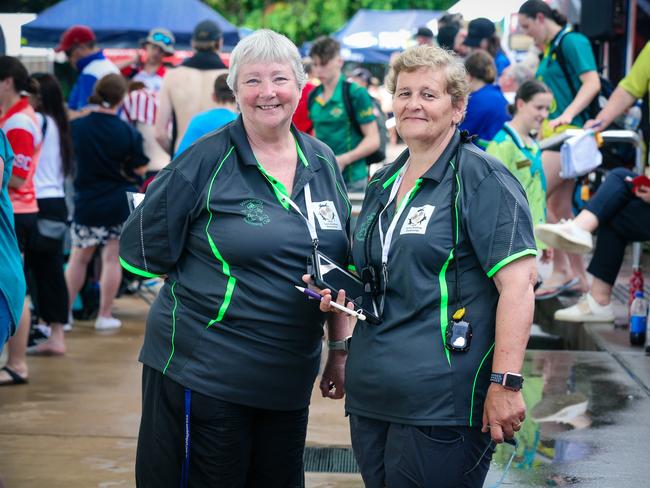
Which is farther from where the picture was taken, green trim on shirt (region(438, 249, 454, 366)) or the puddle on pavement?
the puddle on pavement

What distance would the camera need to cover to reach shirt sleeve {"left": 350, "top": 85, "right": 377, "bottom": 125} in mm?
9117

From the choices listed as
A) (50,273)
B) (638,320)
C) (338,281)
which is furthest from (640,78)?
(338,281)

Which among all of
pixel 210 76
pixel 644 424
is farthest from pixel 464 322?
pixel 210 76

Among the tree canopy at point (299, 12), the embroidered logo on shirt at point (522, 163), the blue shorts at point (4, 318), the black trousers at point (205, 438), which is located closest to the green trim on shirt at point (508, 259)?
the black trousers at point (205, 438)

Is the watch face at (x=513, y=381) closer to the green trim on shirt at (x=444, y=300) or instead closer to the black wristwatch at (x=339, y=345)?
the green trim on shirt at (x=444, y=300)

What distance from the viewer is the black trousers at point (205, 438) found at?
3959 millimetres

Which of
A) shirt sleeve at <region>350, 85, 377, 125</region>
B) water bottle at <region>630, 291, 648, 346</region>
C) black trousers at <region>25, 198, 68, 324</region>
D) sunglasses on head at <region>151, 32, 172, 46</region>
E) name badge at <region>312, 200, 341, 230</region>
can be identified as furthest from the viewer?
sunglasses on head at <region>151, 32, 172, 46</region>

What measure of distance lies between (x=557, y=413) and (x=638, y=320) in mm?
1700

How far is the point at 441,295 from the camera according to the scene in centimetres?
356

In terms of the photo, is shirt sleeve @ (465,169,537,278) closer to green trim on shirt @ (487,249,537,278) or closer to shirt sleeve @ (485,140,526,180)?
green trim on shirt @ (487,249,537,278)

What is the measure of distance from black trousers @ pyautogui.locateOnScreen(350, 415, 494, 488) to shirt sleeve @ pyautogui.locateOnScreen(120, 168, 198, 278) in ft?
3.12

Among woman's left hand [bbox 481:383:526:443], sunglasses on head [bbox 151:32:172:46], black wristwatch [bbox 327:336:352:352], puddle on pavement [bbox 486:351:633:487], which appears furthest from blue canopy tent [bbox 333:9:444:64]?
woman's left hand [bbox 481:383:526:443]

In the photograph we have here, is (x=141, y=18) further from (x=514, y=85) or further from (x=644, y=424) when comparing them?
(x=644, y=424)

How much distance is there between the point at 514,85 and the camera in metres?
11.2
